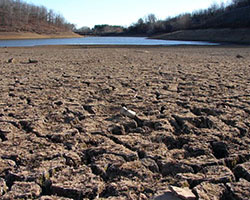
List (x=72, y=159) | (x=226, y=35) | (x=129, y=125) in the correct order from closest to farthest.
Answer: (x=72, y=159), (x=129, y=125), (x=226, y=35)

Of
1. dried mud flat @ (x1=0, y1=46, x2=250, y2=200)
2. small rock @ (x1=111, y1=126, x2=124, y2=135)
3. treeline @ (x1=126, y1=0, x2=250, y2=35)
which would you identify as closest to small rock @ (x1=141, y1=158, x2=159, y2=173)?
dried mud flat @ (x1=0, y1=46, x2=250, y2=200)

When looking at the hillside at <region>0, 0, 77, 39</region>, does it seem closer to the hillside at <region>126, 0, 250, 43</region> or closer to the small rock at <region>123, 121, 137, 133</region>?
the hillside at <region>126, 0, 250, 43</region>

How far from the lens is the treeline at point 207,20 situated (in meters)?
43.9

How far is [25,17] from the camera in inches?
2908

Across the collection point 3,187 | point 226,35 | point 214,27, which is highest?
point 214,27

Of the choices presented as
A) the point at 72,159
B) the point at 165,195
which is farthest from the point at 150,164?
the point at 72,159

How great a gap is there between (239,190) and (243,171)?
0.85 feet

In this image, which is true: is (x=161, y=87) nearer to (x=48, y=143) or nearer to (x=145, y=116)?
(x=145, y=116)

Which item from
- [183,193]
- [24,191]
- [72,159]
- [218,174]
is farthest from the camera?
[72,159]

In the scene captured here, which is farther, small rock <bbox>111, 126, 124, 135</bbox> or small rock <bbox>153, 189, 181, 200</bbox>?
small rock <bbox>111, 126, 124, 135</bbox>

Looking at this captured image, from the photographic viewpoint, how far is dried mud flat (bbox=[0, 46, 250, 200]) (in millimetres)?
1678

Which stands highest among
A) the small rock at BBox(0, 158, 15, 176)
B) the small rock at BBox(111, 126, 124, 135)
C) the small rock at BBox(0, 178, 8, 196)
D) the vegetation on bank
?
the vegetation on bank

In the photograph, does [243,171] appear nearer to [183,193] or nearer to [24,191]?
[183,193]

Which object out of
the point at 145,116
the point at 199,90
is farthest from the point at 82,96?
the point at 199,90
